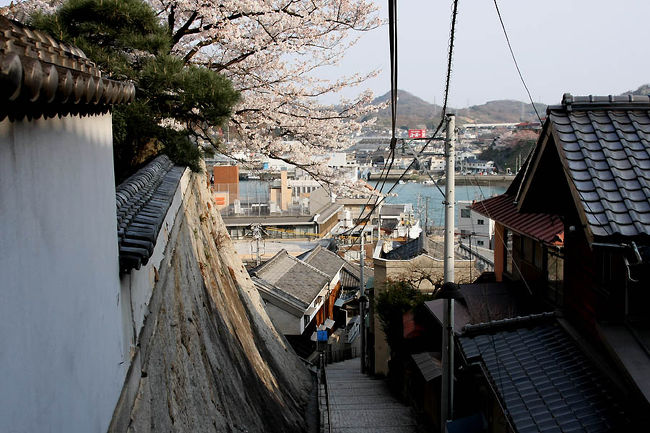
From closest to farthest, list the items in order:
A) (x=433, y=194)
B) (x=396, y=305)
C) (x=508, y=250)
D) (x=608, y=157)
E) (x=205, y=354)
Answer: (x=608, y=157), (x=205, y=354), (x=508, y=250), (x=396, y=305), (x=433, y=194)

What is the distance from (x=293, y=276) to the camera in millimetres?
30297

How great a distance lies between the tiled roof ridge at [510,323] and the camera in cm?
822

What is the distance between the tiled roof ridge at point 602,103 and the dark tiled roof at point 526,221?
2.28m

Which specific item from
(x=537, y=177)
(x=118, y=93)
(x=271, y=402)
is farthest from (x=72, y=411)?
(x=271, y=402)

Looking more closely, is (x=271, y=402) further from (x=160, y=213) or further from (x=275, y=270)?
(x=275, y=270)

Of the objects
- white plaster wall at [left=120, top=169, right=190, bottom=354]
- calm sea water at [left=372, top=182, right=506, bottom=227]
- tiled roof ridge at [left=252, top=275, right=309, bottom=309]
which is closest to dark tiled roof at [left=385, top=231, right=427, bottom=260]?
tiled roof ridge at [left=252, top=275, right=309, bottom=309]

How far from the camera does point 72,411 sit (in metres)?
3.49

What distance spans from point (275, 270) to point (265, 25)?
57.6ft

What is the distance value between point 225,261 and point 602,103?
9730 millimetres

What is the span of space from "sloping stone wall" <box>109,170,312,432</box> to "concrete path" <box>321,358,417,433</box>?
42.6 inches

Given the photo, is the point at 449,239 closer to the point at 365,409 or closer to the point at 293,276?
the point at 365,409

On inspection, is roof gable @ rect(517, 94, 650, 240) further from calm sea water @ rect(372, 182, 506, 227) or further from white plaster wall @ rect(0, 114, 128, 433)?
calm sea water @ rect(372, 182, 506, 227)

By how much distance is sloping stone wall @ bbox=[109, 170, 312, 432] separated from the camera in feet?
18.7

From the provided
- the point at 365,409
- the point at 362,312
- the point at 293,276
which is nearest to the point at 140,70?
the point at 365,409
